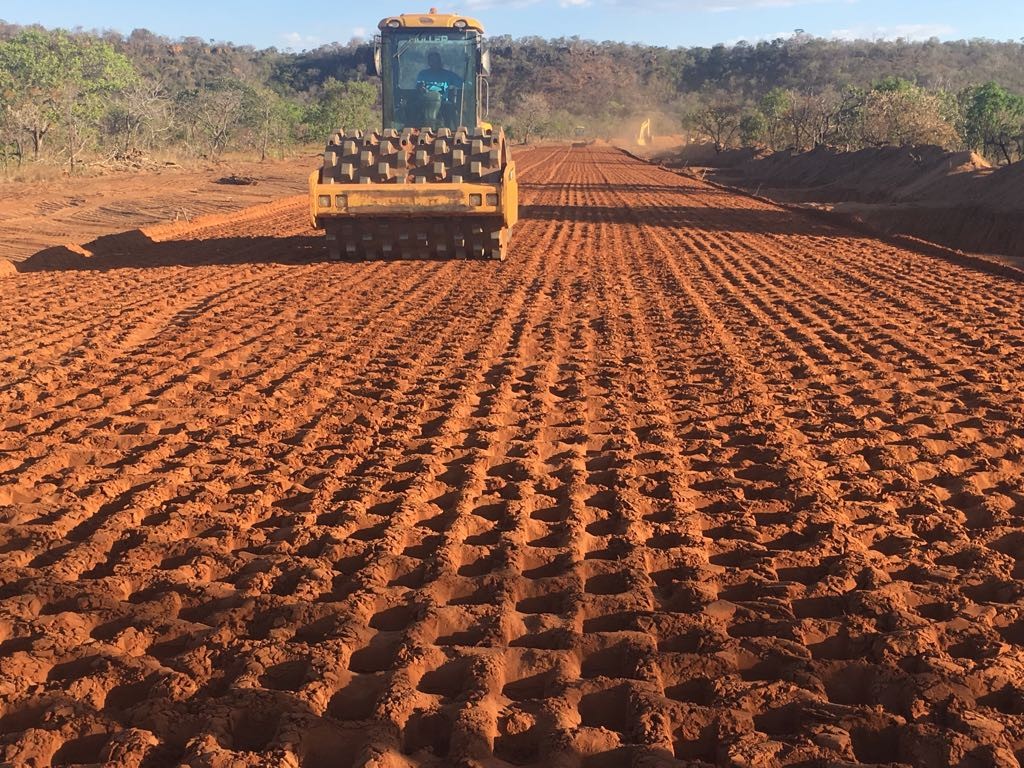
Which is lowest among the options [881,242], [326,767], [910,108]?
[326,767]

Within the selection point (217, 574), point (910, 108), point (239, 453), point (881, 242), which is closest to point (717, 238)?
point (881, 242)

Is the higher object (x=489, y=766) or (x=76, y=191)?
(x=76, y=191)

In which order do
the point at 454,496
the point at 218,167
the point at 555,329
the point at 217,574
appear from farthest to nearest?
the point at 218,167
the point at 555,329
the point at 454,496
the point at 217,574

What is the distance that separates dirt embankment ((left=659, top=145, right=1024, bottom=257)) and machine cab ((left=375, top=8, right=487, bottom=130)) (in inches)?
344

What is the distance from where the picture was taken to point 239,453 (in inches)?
198

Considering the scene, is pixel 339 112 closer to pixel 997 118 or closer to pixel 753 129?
pixel 753 129

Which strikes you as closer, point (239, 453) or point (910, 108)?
point (239, 453)

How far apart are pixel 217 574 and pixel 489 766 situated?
168 centimetres

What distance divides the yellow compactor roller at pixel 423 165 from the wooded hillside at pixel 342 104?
75 centimetres

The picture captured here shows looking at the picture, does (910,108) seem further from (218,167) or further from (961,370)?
(961,370)

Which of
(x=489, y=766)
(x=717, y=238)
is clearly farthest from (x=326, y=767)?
(x=717, y=238)

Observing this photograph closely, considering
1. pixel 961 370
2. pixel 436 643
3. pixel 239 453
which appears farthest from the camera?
pixel 961 370

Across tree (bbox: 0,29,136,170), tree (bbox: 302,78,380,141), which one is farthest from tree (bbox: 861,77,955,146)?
tree (bbox: 0,29,136,170)

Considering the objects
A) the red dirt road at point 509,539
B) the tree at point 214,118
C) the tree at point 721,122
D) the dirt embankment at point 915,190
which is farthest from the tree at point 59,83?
the tree at point 721,122
